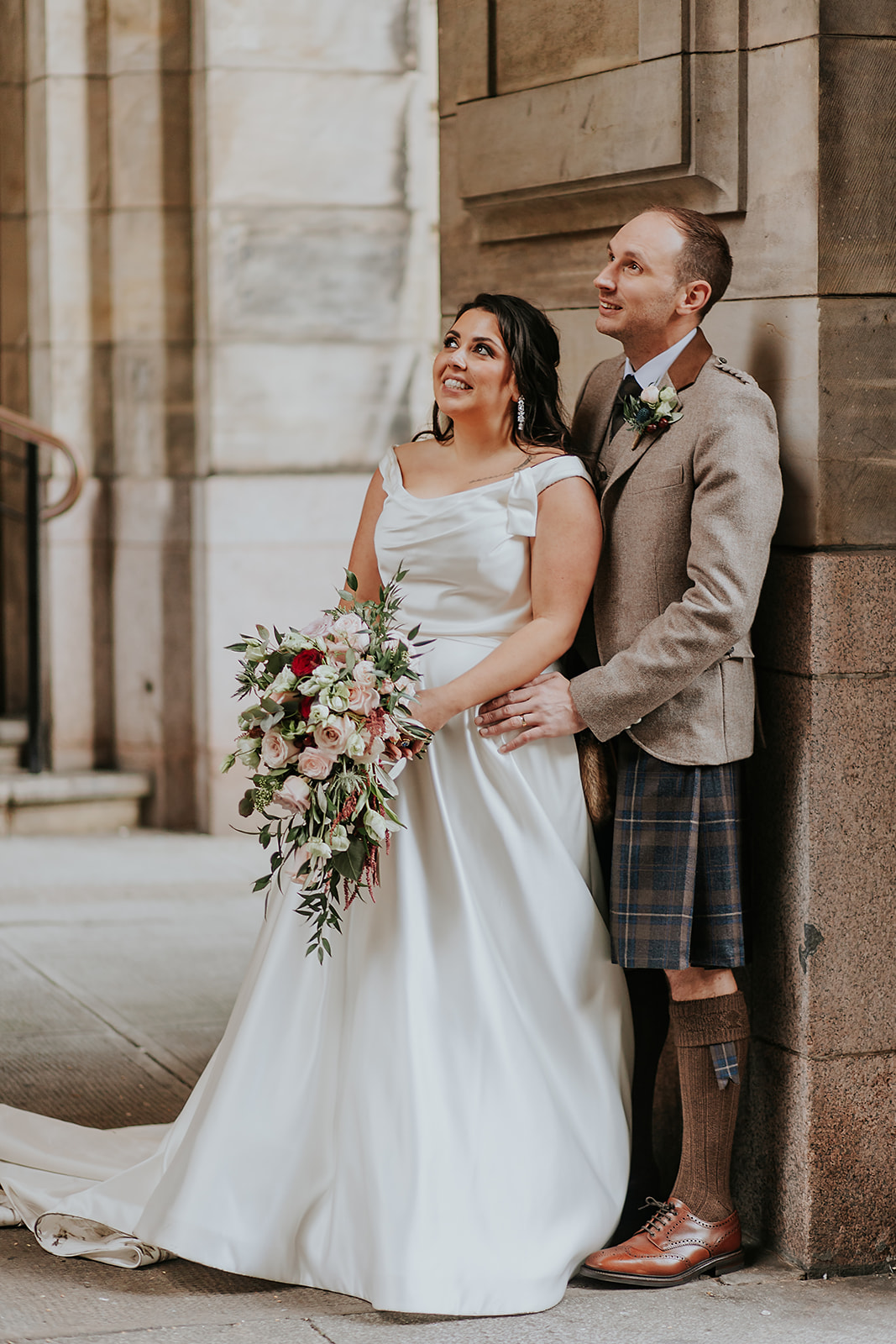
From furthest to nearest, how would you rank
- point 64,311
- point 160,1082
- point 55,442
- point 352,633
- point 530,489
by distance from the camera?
1. point 64,311
2. point 55,442
3. point 160,1082
4. point 530,489
5. point 352,633

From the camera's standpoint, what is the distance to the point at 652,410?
12.6 feet

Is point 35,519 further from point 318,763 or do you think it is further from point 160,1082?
point 318,763

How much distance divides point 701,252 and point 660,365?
9.7 inches

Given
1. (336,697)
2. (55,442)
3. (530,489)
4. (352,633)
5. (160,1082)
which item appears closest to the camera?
(336,697)

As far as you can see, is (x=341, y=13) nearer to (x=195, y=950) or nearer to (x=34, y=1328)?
(x=195, y=950)

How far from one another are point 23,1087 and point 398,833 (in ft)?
5.86

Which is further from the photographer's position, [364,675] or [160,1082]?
[160,1082]

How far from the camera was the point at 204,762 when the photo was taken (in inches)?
346

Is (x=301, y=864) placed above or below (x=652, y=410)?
below

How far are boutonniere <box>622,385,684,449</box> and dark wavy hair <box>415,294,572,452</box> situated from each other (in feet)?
0.65

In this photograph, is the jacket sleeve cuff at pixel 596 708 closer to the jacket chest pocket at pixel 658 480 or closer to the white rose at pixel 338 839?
the jacket chest pocket at pixel 658 480

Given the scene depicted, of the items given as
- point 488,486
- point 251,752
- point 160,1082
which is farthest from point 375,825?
point 160,1082

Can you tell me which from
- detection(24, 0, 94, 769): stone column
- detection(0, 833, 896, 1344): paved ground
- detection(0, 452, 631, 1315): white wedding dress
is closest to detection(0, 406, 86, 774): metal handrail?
detection(24, 0, 94, 769): stone column

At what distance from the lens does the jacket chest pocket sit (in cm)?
383
